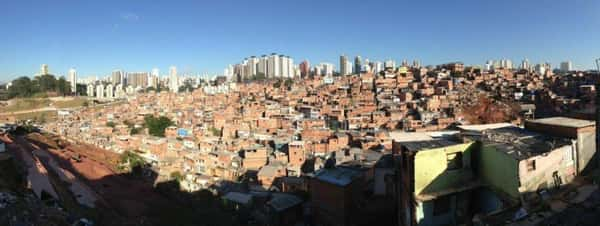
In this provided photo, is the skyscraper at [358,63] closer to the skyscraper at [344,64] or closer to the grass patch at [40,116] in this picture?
the skyscraper at [344,64]

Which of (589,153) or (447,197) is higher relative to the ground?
(589,153)

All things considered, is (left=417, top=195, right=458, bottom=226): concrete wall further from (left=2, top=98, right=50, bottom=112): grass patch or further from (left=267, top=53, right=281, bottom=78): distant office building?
(left=267, top=53, right=281, bottom=78): distant office building

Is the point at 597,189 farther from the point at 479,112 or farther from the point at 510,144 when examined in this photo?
the point at 479,112

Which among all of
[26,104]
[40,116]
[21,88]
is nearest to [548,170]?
[40,116]

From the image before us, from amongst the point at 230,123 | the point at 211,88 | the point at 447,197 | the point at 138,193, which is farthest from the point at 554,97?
the point at 211,88

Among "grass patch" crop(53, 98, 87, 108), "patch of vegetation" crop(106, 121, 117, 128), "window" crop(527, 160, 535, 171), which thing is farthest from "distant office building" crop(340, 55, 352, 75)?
"window" crop(527, 160, 535, 171)

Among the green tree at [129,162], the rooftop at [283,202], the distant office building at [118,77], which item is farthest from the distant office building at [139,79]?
the rooftop at [283,202]
